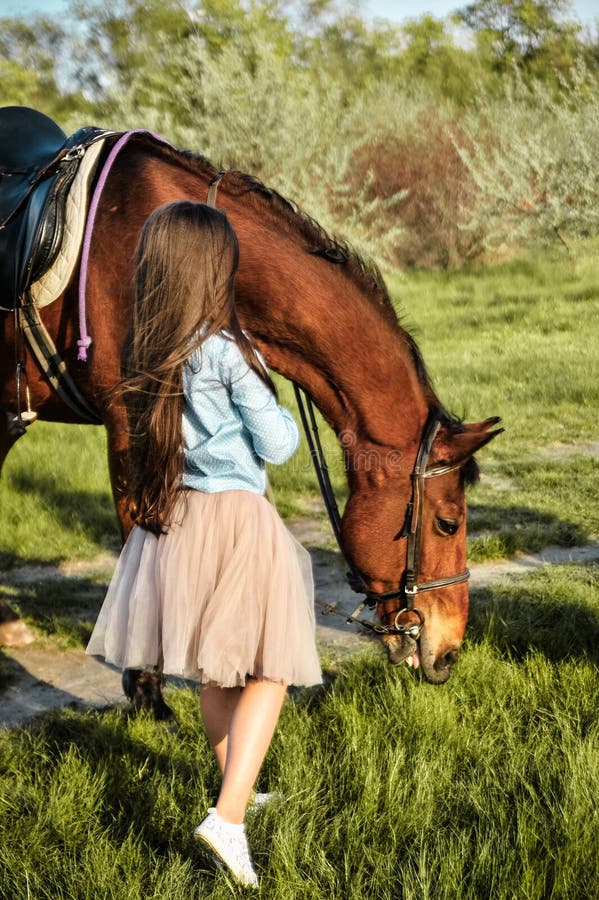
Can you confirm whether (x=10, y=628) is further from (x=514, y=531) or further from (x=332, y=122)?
(x=332, y=122)

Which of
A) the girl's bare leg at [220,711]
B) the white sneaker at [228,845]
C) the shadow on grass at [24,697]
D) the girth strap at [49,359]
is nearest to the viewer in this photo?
the white sneaker at [228,845]

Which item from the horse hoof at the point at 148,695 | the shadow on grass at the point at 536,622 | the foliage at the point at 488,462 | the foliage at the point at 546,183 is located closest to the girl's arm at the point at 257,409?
the foliage at the point at 488,462

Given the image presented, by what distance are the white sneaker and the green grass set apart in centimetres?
6

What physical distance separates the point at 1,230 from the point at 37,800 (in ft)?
6.96

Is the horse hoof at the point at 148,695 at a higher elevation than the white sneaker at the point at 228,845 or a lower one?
lower

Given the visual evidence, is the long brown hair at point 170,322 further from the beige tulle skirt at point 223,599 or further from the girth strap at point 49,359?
the girth strap at point 49,359

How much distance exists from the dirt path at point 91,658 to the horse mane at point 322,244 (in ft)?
5.28

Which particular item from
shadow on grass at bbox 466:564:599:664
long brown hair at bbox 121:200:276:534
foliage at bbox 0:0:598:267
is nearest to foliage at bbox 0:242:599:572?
shadow on grass at bbox 466:564:599:664

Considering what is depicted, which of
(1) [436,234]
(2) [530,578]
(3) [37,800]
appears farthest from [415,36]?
(3) [37,800]

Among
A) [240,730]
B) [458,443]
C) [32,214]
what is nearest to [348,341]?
[458,443]

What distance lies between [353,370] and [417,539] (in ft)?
2.09

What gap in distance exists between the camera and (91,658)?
15.1ft

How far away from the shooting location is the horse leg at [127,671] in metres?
3.45

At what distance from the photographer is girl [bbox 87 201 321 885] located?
2406mm
